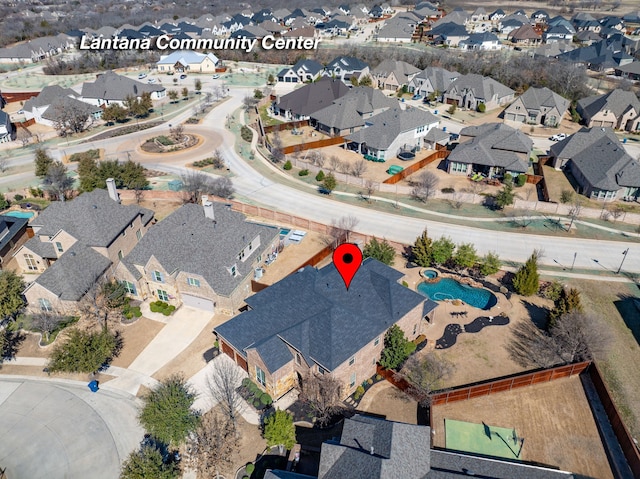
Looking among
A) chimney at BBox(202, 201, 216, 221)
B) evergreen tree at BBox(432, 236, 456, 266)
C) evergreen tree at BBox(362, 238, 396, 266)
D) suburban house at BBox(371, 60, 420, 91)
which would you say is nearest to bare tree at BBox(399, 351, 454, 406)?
evergreen tree at BBox(362, 238, 396, 266)

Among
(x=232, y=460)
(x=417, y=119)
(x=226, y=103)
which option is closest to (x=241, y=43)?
(x=226, y=103)

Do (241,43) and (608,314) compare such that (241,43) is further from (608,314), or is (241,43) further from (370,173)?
(608,314)

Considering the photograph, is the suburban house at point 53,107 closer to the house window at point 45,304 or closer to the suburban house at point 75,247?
the suburban house at point 75,247

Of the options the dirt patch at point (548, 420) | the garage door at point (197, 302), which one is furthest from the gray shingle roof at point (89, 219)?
the dirt patch at point (548, 420)

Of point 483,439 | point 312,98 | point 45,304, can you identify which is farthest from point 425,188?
point 45,304

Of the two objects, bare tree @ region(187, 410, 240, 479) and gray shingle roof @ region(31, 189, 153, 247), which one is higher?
gray shingle roof @ region(31, 189, 153, 247)

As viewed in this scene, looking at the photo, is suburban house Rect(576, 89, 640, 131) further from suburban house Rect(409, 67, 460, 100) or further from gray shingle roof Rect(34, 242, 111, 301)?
gray shingle roof Rect(34, 242, 111, 301)
